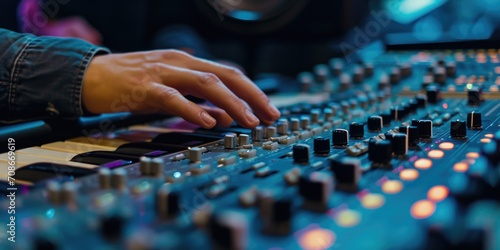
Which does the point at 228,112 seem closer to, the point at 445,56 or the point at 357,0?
the point at 445,56

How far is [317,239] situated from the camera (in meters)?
0.41

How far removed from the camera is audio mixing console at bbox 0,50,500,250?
1.30 feet

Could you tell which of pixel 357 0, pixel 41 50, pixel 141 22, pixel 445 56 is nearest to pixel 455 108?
pixel 445 56

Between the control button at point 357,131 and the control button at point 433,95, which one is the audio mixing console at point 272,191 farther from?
the control button at point 433,95

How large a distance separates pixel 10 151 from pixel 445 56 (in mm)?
1290

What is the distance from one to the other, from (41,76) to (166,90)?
0.23 meters

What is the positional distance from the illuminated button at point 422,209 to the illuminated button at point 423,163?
0.47 ft

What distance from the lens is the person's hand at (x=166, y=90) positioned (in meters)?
0.95

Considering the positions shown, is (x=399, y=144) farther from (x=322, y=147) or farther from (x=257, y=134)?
(x=257, y=134)

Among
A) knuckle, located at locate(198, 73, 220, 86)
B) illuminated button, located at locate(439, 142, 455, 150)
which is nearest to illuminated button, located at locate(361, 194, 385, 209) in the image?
illuminated button, located at locate(439, 142, 455, 150)

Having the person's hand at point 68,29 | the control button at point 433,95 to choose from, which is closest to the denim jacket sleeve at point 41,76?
the control button at point 433,95

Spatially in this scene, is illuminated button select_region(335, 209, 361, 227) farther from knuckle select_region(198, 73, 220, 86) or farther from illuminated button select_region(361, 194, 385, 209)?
knuckle select_region(198, 73, 220, 86)

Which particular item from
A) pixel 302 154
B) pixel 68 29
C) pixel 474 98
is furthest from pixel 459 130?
pixel 68 29

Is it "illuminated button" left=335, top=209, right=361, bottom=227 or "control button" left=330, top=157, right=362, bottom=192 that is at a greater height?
"control button" left=330, top=157, right=362, bottom=192
